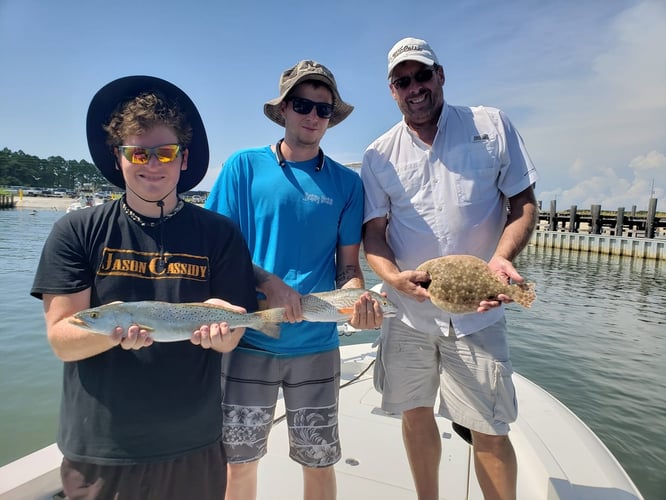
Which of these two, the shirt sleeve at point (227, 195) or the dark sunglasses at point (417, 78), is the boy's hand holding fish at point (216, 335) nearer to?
the shirt sleeve at point (227, 195)

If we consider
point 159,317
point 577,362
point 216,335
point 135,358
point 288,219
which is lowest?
point 577,362

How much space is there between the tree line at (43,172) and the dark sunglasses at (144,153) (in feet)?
407

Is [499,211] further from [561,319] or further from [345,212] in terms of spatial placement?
[561,319]

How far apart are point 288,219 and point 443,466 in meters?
3.34

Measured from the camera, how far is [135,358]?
7.78 feet

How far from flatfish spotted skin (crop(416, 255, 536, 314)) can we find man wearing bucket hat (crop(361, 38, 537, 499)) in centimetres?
15

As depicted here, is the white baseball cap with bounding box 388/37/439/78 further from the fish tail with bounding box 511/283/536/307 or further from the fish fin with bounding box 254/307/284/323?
the fish fin with bounding box 254/307/284/323

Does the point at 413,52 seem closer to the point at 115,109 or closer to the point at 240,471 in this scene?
the point at 115,109

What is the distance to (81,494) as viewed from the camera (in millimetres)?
2201

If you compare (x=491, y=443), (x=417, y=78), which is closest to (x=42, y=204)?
(x=417, y=78)

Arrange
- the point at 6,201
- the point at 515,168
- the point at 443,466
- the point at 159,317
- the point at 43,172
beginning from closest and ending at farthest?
the point at 159,317, the point at 515,168, the point at 443,466, the point at 6,201, the point at 43,172

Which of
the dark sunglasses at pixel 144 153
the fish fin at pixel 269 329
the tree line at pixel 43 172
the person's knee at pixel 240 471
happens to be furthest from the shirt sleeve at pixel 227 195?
the tree line at pixel 43 172

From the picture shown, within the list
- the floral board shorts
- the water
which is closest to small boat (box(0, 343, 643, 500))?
the floral board shorts

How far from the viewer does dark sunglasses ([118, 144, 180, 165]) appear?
2.43 metres
